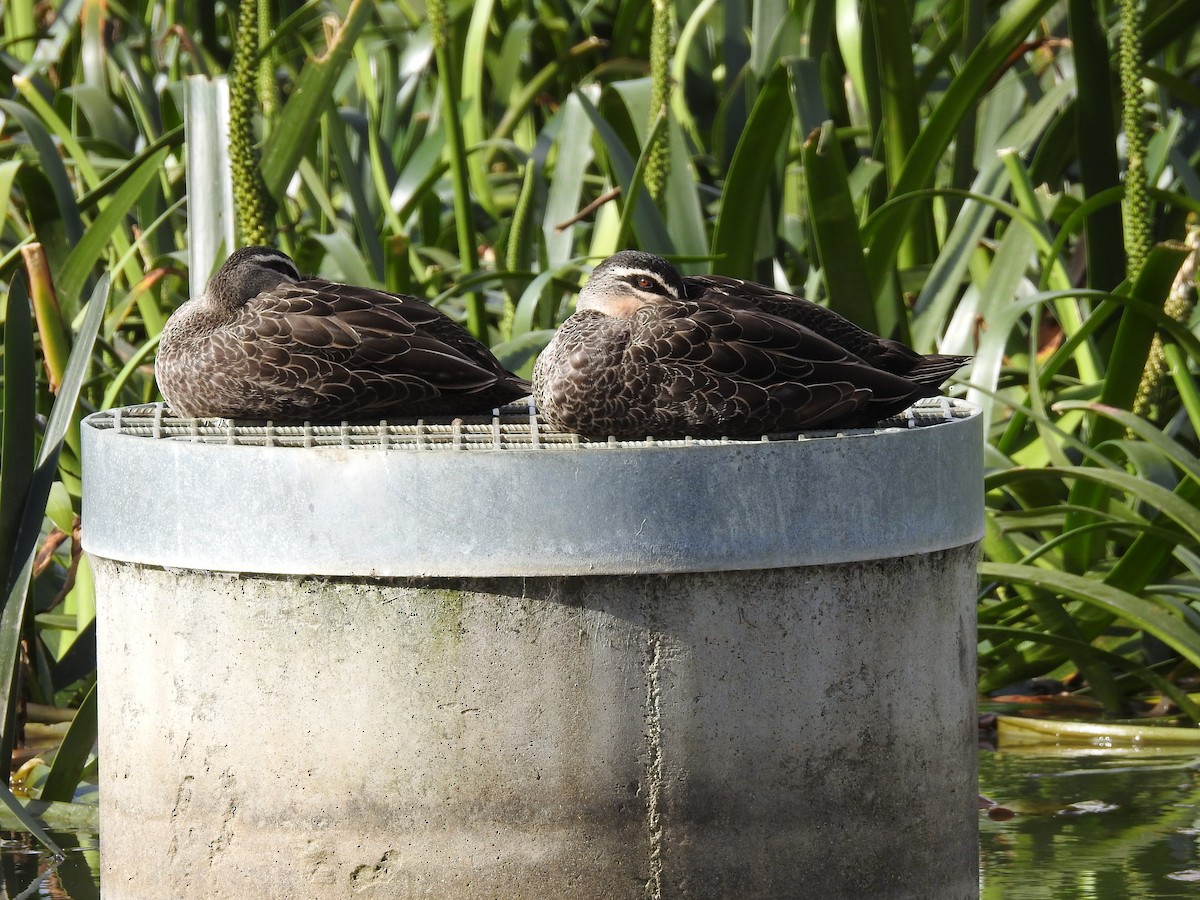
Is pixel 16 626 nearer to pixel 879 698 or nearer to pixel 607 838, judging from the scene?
pixel 607 838

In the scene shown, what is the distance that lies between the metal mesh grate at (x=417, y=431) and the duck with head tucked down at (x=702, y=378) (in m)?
0.04

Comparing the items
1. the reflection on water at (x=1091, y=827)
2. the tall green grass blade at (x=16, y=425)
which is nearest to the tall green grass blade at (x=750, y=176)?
the reflection on water at (x=1091, y=827)

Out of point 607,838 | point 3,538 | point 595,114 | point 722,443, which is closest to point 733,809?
point 607,838

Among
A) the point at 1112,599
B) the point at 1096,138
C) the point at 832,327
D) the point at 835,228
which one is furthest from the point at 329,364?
the point at 1096,138

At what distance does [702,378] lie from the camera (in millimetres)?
3201

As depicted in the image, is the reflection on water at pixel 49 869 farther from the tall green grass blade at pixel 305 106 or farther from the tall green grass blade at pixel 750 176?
the tall green grass blade at pixel 750 176

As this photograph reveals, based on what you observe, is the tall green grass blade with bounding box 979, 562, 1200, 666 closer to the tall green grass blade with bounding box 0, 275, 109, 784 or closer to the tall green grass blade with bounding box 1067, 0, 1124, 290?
the tall green grass blade with bounding box 1067, 0, 1124, 290

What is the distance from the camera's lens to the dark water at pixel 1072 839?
11.9 feet

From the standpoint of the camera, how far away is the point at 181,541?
117 inches

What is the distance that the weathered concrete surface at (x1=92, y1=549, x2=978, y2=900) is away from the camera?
2.84 metres

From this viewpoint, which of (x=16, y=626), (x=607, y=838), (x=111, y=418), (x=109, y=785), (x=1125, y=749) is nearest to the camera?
(x=607, y=838)

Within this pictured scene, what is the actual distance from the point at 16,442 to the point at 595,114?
2096 mm

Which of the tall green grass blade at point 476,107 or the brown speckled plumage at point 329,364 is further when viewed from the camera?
the tall green grass blade at point 476,107

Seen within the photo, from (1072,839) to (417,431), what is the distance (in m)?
1.75
